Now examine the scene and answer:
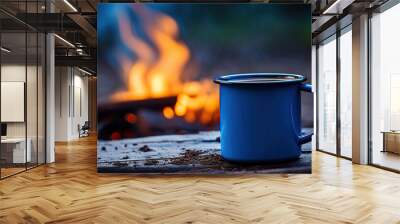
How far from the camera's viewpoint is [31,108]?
23.6 ft

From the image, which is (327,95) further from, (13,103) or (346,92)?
(13,103)

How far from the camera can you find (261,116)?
19.4 feet

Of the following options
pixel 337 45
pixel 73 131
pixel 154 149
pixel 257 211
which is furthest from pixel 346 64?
pixel 73 131

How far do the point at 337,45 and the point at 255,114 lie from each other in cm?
418

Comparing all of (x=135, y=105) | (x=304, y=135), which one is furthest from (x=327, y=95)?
(x=135, y=105)

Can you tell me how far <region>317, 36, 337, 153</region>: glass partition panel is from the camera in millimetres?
9391

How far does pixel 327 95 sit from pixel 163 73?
5417 mm

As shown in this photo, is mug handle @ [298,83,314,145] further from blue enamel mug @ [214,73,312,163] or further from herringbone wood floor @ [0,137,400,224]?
herringbone wood floor @ [0,137,400,224]

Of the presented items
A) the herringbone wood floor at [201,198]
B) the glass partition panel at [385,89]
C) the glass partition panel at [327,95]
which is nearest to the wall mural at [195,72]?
the herringbone wood floor at [201,198]

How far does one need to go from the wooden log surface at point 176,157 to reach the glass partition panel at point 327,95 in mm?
3752

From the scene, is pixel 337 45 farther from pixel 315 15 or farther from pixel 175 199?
pixel 175 199

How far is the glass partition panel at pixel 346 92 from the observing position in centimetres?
829

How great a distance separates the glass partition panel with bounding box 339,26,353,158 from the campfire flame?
3749mm

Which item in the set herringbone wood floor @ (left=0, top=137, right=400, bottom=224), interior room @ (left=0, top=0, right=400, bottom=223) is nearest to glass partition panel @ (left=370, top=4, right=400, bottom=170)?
interior room @ (left=0, top=0, right=400, bottom=223)
